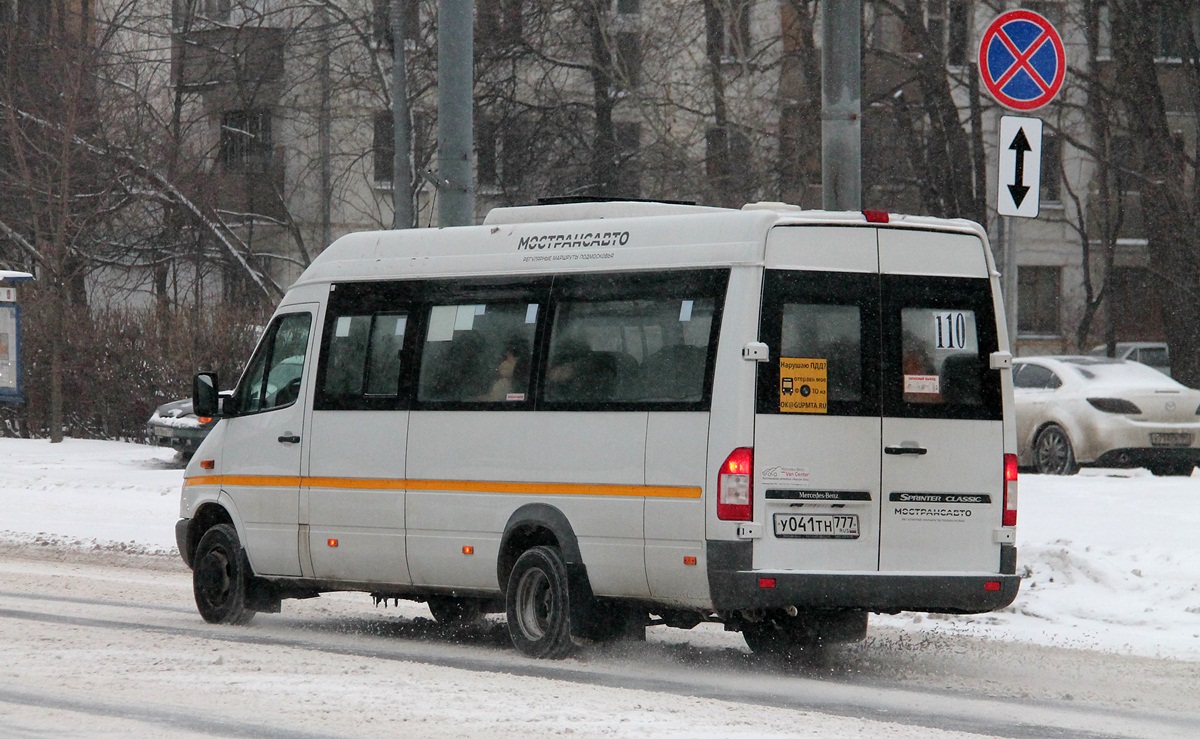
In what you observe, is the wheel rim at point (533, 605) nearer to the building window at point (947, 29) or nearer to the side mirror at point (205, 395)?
the side mirror at point (205, 395)

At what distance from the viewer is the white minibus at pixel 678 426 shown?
9.59 meters

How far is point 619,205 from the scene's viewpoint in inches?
426

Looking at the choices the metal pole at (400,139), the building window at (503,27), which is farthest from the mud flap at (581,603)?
the building window at (503,27)

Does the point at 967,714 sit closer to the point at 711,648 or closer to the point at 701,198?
the point at 711,648

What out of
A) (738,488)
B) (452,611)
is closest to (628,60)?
(452,611)

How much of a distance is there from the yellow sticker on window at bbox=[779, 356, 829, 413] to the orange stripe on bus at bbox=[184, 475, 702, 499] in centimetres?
64

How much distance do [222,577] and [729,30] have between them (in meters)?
17.8

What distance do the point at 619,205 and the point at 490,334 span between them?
1049mm

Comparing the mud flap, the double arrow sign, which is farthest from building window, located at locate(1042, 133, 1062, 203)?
the mud flap

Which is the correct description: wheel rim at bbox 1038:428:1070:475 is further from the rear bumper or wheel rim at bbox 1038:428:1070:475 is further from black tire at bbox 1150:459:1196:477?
the rear bumper

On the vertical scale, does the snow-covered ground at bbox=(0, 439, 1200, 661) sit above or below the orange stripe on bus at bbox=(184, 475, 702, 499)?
below

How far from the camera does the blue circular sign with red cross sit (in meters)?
12.6

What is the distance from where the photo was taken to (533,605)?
34.7 feet

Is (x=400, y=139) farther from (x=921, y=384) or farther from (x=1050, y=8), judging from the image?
(x=1050, y=8)
